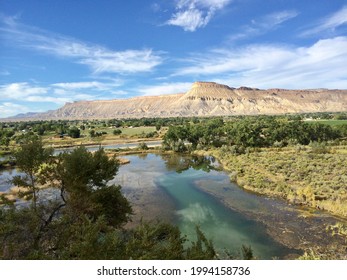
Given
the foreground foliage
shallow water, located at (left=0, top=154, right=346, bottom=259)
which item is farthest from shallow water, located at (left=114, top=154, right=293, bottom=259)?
the foreground foliage

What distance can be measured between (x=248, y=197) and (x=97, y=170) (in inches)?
648

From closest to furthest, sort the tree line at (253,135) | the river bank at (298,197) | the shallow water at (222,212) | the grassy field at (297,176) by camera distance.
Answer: the river bank at (298,197)
the shallow water at (222,212)
the grassy field at (297,176)
the tree line at (253,135)

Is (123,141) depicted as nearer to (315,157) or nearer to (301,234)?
(315,157)

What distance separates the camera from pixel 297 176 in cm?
3192

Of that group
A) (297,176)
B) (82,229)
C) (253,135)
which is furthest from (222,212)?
(253,135)

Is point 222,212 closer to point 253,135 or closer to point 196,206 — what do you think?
point 196,206

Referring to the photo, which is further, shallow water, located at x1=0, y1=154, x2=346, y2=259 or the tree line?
the tree line

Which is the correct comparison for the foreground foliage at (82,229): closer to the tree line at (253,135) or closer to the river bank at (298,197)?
the river bank at (298,197)

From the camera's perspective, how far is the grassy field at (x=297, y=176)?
24472 mm

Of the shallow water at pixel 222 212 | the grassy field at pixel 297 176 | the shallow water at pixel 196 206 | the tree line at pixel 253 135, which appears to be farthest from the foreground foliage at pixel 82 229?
the tree line at pixel 253 135

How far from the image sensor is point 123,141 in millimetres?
76000

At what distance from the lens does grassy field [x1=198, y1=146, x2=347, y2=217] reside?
24472 mm

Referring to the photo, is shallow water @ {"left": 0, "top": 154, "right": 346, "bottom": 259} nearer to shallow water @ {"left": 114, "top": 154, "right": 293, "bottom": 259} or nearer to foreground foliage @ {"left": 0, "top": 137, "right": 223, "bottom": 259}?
shallow water @ {"left": 114, "top": 154, "right": 293, "bottom": 259}

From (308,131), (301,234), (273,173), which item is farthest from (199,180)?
(308,131)
